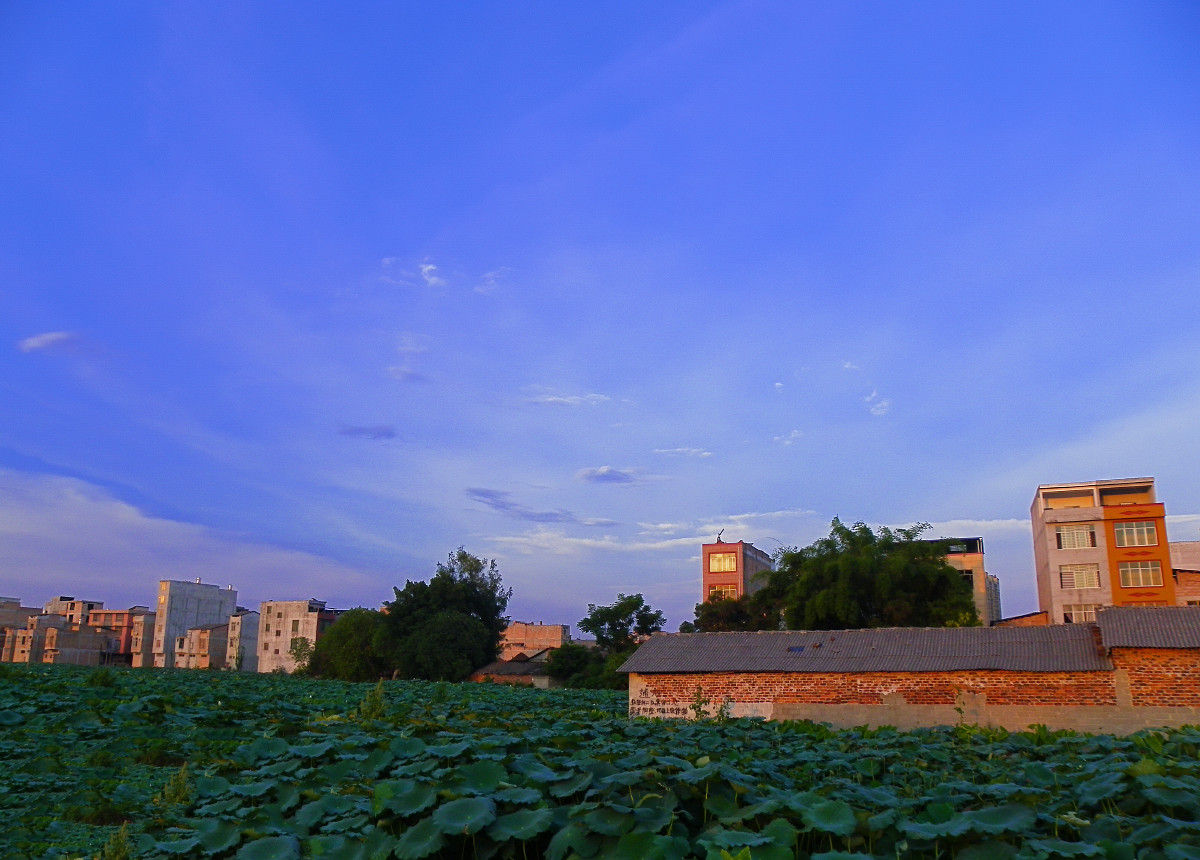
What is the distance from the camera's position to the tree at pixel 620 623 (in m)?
44.6

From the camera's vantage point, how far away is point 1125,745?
8.24 meters

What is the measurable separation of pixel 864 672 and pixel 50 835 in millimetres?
15389

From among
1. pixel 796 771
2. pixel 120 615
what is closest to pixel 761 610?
pixel 796 771

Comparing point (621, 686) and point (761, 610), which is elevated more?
point (761, 610)

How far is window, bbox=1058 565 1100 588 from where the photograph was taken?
3600cm

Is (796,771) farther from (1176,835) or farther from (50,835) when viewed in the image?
(50,835)

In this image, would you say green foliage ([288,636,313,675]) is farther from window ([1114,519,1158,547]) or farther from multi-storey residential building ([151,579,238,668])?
window ([1114,519,1158,547])

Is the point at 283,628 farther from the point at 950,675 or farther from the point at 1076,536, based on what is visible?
the point at 950,675

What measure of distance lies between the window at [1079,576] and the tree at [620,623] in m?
19.4

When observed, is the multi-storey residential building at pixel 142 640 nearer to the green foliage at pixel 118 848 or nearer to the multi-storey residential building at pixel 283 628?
the multi-storey residential building at pixel 283 628

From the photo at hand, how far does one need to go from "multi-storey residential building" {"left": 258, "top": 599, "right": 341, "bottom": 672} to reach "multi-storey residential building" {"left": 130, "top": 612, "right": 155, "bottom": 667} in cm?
1039

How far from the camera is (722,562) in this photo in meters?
56.3

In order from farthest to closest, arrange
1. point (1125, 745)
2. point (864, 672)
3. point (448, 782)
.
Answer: point (864, 672) → point (1125, 745) → point (448, 782)

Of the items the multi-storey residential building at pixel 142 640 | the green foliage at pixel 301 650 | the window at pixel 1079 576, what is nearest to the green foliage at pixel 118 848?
the window at pixel 1079 576
